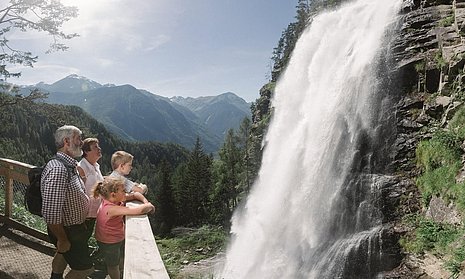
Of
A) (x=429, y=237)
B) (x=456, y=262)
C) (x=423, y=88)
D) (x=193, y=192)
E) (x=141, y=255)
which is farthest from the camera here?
(x=193, y=192)

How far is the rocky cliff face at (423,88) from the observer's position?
36.9 feet

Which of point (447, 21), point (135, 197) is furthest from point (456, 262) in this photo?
point (447, 21)

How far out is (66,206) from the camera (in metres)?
3.70

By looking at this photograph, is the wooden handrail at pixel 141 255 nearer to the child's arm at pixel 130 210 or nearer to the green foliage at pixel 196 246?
the child's arm at pixel 130 210

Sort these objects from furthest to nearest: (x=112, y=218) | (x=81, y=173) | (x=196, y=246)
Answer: (x=196, y=246), (x=81, y=173), (x=112, y=218)

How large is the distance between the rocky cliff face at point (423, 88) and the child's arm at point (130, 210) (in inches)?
377

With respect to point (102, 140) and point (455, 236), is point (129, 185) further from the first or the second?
point (102, 140)

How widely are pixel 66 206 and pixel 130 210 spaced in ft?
2.74

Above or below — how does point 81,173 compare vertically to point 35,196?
above

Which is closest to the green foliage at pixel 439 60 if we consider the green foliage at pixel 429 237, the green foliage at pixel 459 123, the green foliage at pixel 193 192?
the green foliage at pixel 459 123

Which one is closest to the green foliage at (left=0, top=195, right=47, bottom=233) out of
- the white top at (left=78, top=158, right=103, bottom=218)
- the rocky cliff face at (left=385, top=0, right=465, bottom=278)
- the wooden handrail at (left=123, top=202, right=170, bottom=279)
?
the white top at (left=78, top=158, right=103, bottom=218)

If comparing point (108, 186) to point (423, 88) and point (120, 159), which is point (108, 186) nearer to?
point (120, 159)

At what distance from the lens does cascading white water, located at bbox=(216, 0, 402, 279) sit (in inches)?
521

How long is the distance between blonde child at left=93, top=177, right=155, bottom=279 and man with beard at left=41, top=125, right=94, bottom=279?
0.19 meters
